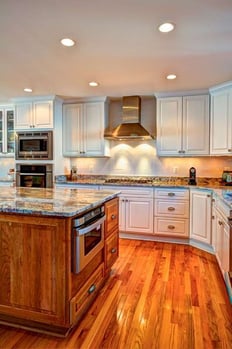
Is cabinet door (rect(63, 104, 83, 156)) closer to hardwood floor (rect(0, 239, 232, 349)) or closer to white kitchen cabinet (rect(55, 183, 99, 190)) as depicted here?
white kitchen cabinet (rect(55, 183, 99, 190))

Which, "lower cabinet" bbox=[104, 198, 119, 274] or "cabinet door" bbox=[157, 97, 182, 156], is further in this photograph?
"cabinet door" bbox=[157, 97, 182, 156]

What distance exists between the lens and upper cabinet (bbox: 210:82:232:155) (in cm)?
348

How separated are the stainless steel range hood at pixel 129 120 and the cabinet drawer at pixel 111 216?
1.75 meters

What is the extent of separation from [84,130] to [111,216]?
2.37m

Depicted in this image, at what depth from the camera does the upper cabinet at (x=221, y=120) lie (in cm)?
348

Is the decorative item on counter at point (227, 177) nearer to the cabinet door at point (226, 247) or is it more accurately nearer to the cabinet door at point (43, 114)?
the cabinet door at point (226, 247)

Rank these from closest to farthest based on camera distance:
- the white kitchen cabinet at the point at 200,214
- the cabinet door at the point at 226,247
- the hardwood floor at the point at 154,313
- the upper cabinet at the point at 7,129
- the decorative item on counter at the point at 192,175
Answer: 1. the hardwood floor at the point at 154,313
2. the cabinet door at the point at 226,247
3. the white kitchen cabinet at the point at 200,214
4. the decorative item on counter at the point at 192,175
5. the upper cabinet at the point at 7,129

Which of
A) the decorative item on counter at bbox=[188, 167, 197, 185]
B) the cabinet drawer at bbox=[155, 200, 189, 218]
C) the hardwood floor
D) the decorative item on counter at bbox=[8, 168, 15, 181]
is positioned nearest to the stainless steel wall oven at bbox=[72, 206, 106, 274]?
the hardwood floor

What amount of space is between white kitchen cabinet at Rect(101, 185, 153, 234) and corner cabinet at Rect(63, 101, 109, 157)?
3.04 ft

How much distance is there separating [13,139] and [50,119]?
1.14 metres

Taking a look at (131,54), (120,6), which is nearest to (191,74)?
(131,54)

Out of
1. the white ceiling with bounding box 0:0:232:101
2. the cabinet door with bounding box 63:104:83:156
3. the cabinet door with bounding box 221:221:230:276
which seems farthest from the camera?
the cabinet door with bounding box 63:104:83:156

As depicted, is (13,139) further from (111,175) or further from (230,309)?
(230,309)

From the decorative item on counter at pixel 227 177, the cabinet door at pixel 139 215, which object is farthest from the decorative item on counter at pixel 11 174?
the decorative item on counter at pixel 227 177
